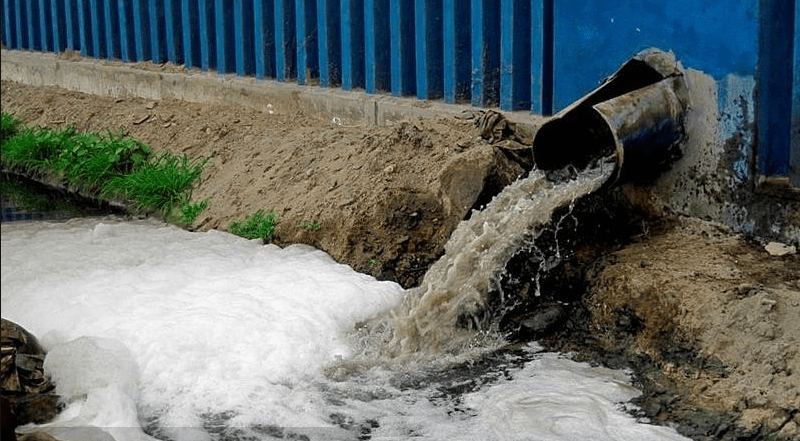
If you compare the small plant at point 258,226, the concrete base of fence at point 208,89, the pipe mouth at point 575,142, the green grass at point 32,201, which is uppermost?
the pipe mouth at point 575,142

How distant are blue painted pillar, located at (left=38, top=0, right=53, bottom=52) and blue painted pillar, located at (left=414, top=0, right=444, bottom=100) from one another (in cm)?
616

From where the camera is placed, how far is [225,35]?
8906 millimetres

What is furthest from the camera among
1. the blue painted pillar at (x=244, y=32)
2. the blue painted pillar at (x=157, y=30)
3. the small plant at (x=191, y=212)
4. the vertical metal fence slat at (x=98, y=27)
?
the vertical metal fence slat at (x=98, y=27)

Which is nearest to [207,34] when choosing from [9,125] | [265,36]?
[265,36]

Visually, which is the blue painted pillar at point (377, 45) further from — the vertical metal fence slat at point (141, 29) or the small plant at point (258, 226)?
the vertical metal fence slat at point (141, 29)

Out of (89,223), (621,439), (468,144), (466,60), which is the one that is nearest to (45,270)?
(89,223)

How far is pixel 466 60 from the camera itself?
22.2 ft

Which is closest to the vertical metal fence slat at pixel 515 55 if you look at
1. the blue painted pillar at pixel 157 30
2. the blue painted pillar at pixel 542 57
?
A: the blue painted pillar at pixel 542 57

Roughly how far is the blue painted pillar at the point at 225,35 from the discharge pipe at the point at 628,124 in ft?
13.5

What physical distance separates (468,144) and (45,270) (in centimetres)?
238

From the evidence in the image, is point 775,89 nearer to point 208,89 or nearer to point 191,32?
point 208,89

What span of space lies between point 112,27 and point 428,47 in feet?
15.7

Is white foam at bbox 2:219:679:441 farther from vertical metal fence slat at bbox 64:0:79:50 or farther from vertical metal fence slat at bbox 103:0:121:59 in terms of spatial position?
vertical metal fence slat at bbox 64:0:79:50

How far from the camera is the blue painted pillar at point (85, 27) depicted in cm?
1099
